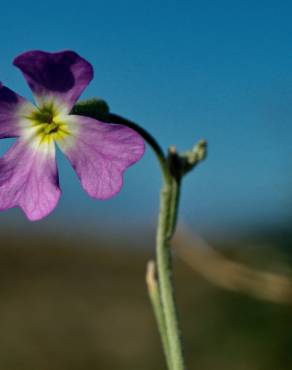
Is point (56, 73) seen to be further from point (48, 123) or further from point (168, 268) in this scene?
point (168, 268)

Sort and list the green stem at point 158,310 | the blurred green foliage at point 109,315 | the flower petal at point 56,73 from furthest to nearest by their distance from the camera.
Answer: the blurred green foliage at point 109,315
the green stem at point 158,310
the flower petal at point 56,73

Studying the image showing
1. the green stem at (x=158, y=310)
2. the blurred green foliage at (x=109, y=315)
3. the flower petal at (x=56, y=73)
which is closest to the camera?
Answer: the flower petal at (x=56, y=73)

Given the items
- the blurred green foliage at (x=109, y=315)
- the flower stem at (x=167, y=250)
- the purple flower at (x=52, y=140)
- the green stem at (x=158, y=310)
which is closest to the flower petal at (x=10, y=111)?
the purple flower at (x=52, y=140)

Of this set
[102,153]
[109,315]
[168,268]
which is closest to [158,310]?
[168,268]

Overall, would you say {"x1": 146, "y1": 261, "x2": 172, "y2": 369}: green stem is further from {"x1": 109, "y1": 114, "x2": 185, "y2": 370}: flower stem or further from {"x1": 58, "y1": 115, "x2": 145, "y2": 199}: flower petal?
{"x1": 58, "y1": 115, "x2": 145, "y2": 199}: flower petal

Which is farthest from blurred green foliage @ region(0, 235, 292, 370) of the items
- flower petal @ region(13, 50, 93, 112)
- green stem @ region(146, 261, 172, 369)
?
flower petal @ region(13, 50, 93, 112)

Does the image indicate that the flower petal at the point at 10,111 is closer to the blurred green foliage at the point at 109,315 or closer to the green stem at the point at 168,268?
the green stem at the point at 168,268
